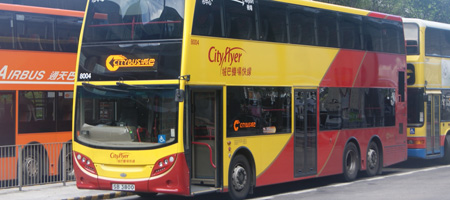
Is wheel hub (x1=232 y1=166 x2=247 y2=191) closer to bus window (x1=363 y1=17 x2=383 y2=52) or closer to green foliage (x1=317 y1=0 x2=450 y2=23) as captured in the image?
bus window (x1=363 y1=17 x2=383 y2=52)

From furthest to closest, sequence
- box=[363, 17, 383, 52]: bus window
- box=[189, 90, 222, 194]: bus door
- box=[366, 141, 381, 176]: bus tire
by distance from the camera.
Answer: box=[366, 141, 381, 176]: bus tire, box=[363, 17, 383, 52]: bus window, box=[189, 90, 222, 194]: bus door

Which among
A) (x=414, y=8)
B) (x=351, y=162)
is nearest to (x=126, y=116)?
(x=351, y=162)

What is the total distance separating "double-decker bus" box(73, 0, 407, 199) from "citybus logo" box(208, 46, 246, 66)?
0.03 meters

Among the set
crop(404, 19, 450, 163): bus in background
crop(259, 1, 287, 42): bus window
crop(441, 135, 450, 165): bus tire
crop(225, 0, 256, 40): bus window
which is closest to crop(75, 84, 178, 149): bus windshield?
crop(225, 0, 256, 40): bus window

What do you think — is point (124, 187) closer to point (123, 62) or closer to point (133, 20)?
point (123, 62)

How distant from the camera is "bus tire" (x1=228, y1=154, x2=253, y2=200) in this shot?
1389 centimetres

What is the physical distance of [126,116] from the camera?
1296 cm

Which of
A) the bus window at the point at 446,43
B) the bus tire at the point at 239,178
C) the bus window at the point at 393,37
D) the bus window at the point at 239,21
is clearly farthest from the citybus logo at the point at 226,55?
Answer: the bus window at the point at 446,43

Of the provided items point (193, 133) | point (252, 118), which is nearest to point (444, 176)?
point (252, 118)

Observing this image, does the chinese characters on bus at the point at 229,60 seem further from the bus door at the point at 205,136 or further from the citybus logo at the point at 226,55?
the bus door at the point at 205,136

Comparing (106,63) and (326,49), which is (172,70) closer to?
(106,63)

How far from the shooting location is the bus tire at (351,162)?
1822cm

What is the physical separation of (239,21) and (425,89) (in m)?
10.1

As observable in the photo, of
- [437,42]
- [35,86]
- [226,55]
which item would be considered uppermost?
[437,42]
